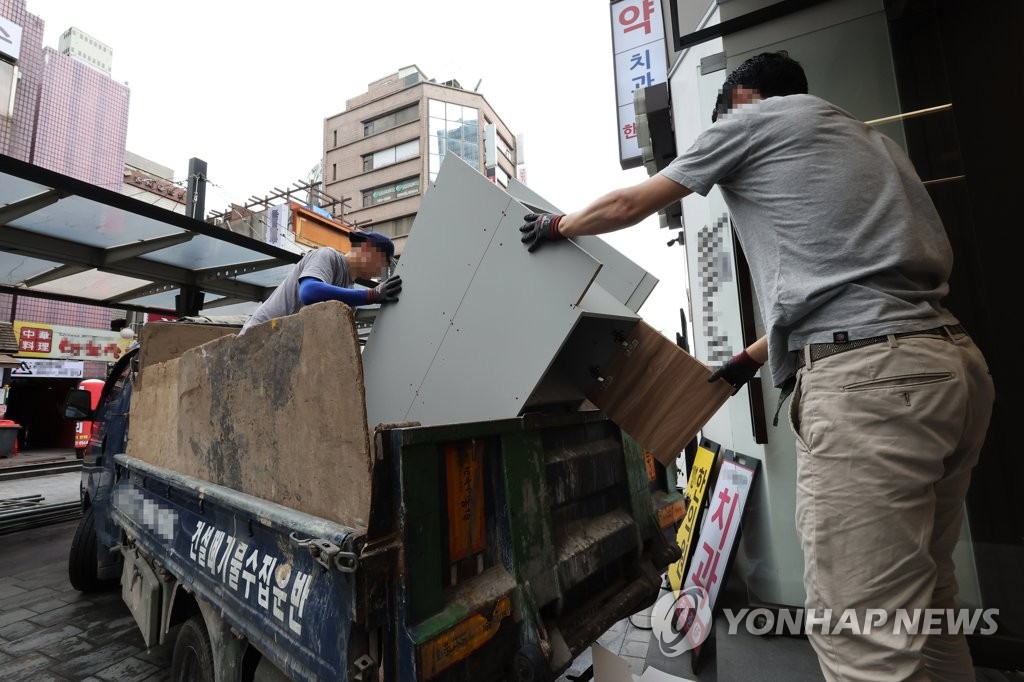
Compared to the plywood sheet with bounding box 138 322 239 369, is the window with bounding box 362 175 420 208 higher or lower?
higher

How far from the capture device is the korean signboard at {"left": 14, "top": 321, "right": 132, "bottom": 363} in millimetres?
13930

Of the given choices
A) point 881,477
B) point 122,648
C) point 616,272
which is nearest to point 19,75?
point 122,648

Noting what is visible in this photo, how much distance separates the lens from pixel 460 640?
4.19 feet

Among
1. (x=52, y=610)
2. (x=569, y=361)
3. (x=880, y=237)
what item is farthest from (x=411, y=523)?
(x=52, y=610)

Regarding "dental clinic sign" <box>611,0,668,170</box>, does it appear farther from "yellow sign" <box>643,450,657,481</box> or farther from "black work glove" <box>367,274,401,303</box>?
"black work glove" <box>367,274,401,303</box>

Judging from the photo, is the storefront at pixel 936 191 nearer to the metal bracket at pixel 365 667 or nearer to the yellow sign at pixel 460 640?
the yellow sign at pixel 460 640

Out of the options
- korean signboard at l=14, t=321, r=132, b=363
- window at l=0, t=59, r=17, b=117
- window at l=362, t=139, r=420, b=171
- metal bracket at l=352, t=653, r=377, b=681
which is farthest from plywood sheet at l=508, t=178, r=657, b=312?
window at l=362, t=139, r=420, b=171

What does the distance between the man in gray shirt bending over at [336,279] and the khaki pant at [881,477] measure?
179cm

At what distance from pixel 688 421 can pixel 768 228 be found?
0.83 metres

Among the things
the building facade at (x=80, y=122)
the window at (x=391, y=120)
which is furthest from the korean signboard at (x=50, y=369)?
the window at (x=391, y=120)

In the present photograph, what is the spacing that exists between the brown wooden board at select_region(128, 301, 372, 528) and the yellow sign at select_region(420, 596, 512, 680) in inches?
14.2

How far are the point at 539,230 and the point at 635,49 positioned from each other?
670 centimetres

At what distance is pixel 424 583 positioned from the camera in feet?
4.21

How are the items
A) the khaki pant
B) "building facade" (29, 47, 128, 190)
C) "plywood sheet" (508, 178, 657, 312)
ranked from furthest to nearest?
"building facade" (29, 47, 128, 190)
"plywood sheet" (508, 178, 657, 312)
the khaki pant
